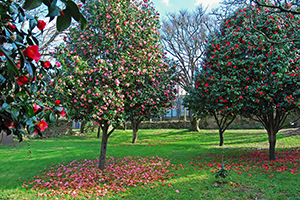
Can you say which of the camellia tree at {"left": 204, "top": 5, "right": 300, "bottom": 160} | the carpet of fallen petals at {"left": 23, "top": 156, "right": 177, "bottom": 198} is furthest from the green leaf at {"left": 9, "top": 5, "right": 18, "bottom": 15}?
the camellia tree at {"left": 204, "top": 5, "right": 300, "bottom": 160}

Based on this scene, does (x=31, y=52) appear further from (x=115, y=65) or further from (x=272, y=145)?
(x=272, y=145)

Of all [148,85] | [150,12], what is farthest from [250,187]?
[150,12]

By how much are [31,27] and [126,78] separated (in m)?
4.92

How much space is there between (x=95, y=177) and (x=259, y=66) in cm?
686

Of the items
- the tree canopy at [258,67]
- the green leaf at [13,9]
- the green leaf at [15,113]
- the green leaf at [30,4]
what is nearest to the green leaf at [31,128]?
the green leaf at [15,113]

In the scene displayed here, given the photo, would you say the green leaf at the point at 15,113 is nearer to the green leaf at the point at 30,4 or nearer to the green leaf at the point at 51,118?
the green leaf at the point at 51,118

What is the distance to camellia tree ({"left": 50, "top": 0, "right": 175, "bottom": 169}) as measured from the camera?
20.0ft

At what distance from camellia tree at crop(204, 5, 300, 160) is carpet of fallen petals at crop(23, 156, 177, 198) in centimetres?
387

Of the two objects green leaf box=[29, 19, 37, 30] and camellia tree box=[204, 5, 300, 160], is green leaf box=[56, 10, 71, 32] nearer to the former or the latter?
green leaf box=[29, 19, 37, 30]

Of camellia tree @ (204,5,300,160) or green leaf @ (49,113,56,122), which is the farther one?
camellia tree @ (204,5,300,160)

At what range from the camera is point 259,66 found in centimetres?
731

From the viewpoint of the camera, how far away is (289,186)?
5.39 m

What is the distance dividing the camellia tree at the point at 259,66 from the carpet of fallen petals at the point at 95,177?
387 centimetres

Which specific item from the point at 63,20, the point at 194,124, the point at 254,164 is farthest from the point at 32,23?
the point at 194,124
